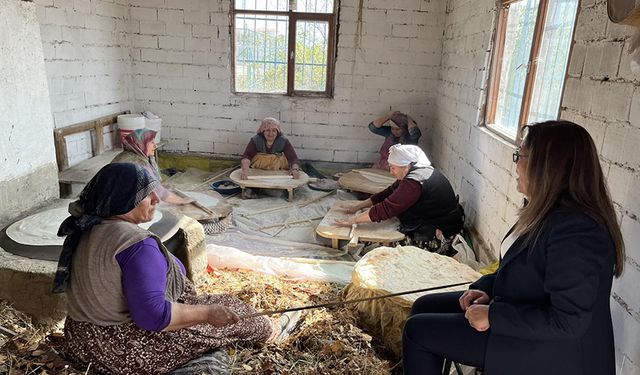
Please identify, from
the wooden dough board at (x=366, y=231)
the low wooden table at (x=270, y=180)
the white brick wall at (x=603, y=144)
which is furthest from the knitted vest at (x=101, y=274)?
the low wooden table at (x=270, y=180)

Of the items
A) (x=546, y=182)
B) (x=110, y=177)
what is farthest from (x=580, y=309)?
(x=110, y=177)

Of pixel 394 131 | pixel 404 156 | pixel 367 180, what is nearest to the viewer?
→ pixel 404 156

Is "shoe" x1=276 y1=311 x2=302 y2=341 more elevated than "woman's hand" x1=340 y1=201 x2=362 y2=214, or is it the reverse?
"woman's hand" x1=340 y1=201 x2=362 y2=214

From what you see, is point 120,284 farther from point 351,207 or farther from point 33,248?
point 351,207

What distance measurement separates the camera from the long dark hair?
139cm

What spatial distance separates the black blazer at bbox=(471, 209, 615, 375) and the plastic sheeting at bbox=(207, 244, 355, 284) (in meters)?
1.69

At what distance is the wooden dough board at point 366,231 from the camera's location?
3.70 m

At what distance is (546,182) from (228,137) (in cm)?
534

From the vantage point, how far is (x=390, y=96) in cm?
611

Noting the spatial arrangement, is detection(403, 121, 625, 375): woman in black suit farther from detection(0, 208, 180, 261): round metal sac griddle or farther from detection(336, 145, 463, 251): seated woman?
detection(336, 145, 463, 251): seated woman

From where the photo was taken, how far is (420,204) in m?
3.71

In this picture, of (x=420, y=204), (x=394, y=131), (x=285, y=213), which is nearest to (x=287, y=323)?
(x=420, y=204)

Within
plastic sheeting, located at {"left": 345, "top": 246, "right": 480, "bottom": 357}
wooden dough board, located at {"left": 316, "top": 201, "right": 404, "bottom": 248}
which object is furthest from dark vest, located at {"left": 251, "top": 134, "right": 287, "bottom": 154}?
plastic sheeting, located at {"left": 345, "top": 246, "right": 480, "bottom": 357}

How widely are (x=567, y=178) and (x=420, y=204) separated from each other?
2.30 metres
